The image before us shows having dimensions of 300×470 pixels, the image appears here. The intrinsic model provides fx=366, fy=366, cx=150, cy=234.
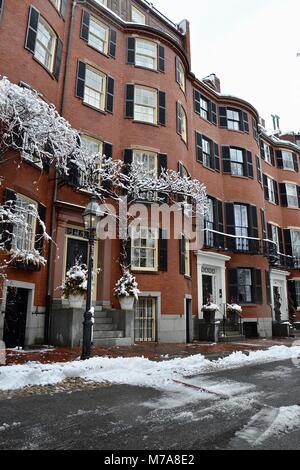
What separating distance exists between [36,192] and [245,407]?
9406 mm

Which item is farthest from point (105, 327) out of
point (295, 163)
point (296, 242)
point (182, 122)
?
point (295, 163)

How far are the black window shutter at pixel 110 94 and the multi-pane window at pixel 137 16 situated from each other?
512 cm

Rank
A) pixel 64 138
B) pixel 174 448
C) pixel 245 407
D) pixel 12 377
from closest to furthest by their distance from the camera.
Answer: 1. pixel 174 448
2. pixel 245 407
3. pixel 12 377
4. pixel 64 138

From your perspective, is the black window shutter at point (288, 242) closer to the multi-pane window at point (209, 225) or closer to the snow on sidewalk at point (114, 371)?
the multi-pane window at point (209, 225)

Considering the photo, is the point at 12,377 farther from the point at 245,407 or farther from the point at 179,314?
the point at 179,314

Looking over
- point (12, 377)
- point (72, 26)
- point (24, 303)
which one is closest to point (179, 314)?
point (24, 303)

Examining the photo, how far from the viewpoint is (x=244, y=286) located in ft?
67.3

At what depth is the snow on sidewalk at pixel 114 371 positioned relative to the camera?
6562 mm

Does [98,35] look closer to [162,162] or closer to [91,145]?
[91,145]

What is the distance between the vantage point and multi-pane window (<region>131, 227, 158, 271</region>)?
15.0m

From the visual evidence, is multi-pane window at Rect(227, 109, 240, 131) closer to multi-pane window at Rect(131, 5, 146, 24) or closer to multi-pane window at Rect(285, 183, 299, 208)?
multi-pane window at Rect(131, 5, 146, 24)

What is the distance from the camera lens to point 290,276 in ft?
86.0

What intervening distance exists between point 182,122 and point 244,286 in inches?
376

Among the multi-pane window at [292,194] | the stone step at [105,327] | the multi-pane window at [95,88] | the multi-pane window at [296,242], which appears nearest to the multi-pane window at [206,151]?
the multi-pane window at [95,88]
